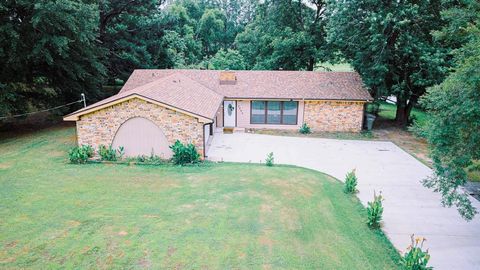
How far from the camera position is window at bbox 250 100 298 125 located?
22172 millimetres

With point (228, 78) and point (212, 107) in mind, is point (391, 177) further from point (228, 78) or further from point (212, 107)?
point (228, 78)

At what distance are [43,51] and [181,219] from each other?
49.9 feet

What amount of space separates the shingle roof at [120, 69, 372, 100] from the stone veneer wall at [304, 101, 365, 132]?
0.52m

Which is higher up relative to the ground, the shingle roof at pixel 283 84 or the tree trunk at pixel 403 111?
the shingle roof at pixel 283 84

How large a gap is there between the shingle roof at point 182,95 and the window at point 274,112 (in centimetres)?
269

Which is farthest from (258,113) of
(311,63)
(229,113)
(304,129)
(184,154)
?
(311,63)

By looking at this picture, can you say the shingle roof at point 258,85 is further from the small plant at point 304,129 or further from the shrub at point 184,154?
the shrub at point 184,154

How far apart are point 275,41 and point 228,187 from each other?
18833 millimetres

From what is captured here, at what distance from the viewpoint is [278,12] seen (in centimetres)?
2980

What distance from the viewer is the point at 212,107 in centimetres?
1783

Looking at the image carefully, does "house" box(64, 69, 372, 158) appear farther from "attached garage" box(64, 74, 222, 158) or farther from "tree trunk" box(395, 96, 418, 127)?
"tree trunk" box(395, 96, 418, 127)

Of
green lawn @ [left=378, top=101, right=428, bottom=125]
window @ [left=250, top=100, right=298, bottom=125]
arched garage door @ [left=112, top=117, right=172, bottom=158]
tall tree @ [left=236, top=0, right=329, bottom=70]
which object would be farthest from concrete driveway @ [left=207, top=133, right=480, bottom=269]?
tall tree @ [left=236, top=0, right=329, bottom=70]

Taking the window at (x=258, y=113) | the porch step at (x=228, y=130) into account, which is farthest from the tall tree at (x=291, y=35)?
the porch step at (x=228, y=130)

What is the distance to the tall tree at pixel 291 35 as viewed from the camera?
28.6 metres
